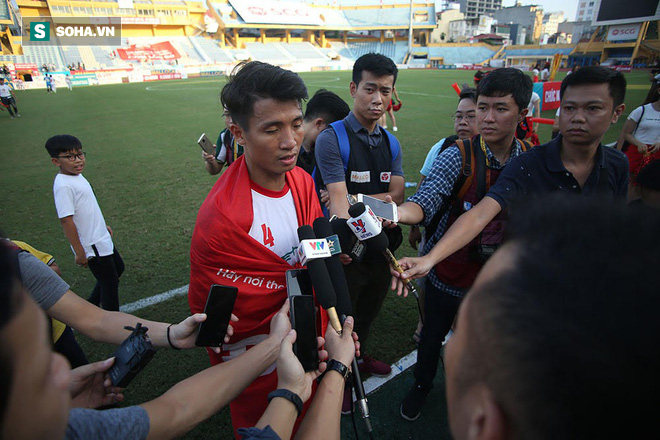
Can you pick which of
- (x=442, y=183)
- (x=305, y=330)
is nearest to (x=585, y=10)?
(x=442, y=183)

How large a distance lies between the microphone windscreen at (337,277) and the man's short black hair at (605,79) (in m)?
1.80

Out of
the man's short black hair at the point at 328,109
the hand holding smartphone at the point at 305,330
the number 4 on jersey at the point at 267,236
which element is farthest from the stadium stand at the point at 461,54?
the hand holding smartphone at the point at 305,330

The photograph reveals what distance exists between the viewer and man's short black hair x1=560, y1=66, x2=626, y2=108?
81.2 inches

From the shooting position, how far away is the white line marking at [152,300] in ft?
12.3

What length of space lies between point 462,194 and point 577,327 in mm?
1894

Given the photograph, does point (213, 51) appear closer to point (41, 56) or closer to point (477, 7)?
point (41, 56)

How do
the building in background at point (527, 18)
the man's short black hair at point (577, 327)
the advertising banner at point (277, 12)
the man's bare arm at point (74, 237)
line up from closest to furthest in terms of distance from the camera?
the man's short black hair at point (577, 327)
the man's bare arm at point (74, 237)
the advertising banner at point (277, 12)
the building in background at point (527, 18)

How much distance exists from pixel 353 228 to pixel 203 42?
57.6m

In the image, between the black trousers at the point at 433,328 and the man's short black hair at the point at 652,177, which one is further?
the man's short black hair at the point at 652,177

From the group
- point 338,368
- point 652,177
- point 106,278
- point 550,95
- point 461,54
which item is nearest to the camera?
point 338,368

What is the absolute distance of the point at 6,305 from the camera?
0.65m

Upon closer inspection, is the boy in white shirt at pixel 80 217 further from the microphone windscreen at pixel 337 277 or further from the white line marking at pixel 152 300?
the microphone windscreen at pixel 337 277

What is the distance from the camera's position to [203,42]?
50.0 metres

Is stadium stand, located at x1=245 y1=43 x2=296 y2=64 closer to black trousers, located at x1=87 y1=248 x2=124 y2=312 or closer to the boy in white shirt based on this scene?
the boy in white shirt
